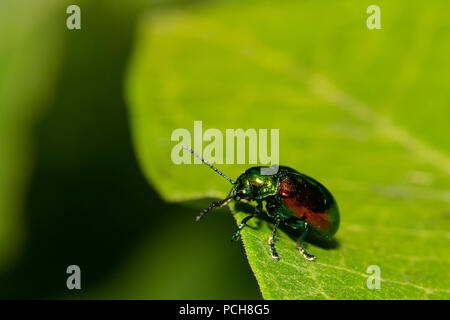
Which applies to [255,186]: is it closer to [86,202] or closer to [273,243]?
[273,243]

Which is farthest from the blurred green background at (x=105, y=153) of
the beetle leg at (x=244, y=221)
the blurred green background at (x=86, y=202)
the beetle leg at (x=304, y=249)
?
the beetle leg at (x=304, y=249)

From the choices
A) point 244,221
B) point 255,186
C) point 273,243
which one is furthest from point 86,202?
point 273,243

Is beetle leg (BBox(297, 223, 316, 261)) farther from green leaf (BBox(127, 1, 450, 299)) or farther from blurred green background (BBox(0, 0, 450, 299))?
blurred green background (BBox(0, 0, 450, 299))

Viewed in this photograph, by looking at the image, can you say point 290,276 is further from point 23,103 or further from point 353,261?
point 23,103

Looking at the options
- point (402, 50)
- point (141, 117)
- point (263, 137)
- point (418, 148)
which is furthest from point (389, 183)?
point (141, 117)

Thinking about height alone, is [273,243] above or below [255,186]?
below
